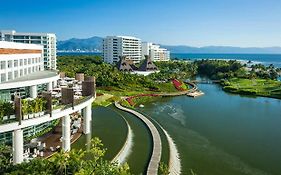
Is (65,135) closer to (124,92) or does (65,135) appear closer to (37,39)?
(124,92)

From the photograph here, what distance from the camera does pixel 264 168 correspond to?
25984 millimetres

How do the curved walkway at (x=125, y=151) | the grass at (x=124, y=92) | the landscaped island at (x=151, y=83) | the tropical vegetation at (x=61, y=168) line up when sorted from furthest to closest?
1. the landscaped island at (x=151, y=83)
2. the grass at (x=124, y=92)
3. the curved walkway at (x=125, y=151)
4. the tropical vegetation at (x=61, y=168)

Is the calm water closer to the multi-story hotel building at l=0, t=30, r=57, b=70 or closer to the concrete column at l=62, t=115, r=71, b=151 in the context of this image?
the concrete column at l=62, t=115, r=71, b=151

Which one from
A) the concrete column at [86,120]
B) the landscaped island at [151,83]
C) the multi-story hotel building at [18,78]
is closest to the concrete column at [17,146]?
the multi-story hotel building at [18,78]

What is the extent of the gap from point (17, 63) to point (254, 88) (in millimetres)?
53922

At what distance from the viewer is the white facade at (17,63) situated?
88.4 feet

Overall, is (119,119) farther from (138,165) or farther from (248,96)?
(248,96)

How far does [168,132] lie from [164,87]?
32405 mm

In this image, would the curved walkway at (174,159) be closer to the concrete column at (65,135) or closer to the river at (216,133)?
the river at (216,133)

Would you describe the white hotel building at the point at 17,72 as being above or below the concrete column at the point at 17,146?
above

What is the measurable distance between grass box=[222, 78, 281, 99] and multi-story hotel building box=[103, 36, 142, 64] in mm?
44918

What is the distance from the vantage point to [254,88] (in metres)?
70.7

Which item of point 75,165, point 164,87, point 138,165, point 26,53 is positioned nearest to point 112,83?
A: point 164,87

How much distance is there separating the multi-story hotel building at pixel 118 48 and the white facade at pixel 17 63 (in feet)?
255
